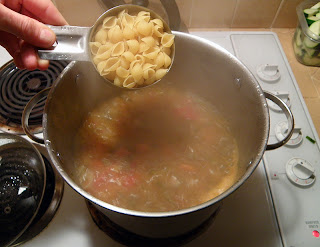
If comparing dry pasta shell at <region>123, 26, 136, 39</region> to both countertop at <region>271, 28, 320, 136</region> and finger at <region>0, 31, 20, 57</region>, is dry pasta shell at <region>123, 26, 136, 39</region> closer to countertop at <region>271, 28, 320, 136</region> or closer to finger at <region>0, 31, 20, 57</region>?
finger at <region>0, 31, 20, 57</region>

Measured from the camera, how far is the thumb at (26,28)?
0.66 metres

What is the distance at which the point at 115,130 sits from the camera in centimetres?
114

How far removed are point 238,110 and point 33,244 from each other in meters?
0.83

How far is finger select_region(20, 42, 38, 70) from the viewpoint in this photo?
799 mm

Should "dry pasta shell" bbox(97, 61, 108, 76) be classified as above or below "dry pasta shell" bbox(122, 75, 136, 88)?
above

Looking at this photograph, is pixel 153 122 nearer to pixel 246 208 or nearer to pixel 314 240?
pixel 246 208

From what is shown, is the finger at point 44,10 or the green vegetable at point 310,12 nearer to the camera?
the finger at point 44,10

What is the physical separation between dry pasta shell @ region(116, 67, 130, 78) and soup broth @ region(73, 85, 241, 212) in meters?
0.34

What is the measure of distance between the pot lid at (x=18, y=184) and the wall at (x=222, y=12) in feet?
2.25

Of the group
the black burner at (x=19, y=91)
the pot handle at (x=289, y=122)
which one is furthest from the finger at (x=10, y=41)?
the pot handle at (x=289, y=122)

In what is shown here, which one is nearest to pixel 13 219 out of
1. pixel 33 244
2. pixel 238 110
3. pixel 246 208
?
pixel 33 244

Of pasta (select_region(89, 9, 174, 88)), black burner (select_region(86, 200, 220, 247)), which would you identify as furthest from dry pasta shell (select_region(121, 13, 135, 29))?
black burner (select_region(86, 200, 220, 247))

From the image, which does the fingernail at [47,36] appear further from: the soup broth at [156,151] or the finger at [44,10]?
the soup broth at [156,151]

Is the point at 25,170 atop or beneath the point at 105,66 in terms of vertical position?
beneath
